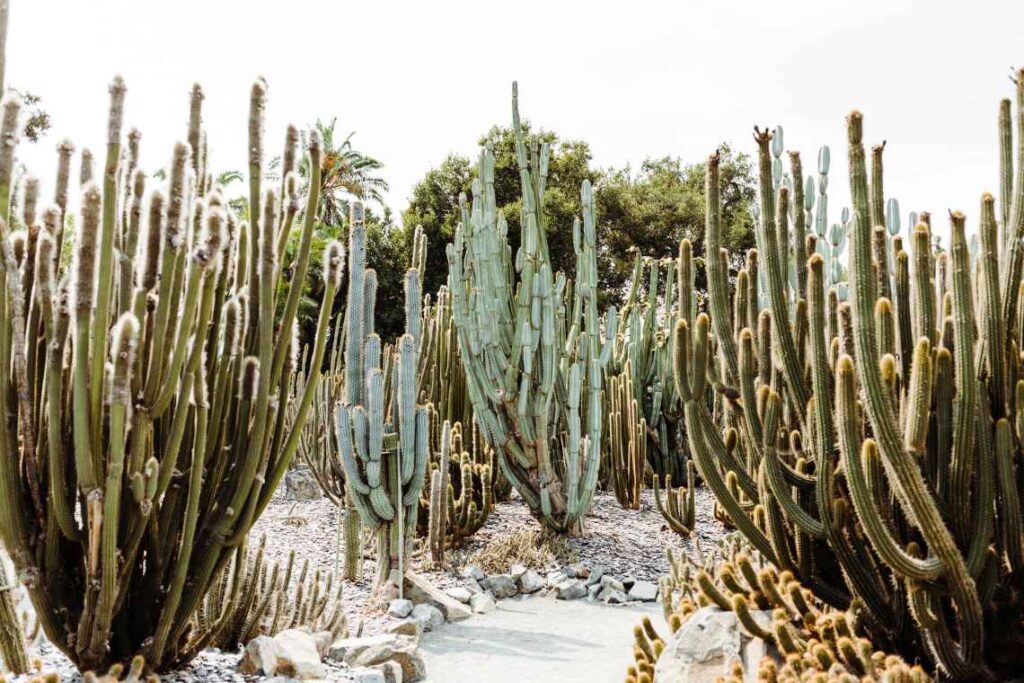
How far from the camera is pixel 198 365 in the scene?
102 inches

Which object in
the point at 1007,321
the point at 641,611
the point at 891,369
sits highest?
the point at 1007,321

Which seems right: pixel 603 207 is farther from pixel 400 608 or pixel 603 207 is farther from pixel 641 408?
pixel 400 608

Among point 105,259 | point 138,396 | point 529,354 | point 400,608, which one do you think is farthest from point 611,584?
point 105,259

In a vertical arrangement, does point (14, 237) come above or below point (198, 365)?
above

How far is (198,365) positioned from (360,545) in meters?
4.20

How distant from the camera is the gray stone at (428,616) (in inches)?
218

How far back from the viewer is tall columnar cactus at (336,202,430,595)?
582 cm

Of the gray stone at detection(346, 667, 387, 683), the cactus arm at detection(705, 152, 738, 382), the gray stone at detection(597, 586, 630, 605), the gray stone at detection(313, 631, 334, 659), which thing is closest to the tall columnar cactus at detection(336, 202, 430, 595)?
the gray stone at detection(597, 586, 630, 605)

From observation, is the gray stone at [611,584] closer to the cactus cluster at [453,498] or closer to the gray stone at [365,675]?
the cactus cluster at [453,498]

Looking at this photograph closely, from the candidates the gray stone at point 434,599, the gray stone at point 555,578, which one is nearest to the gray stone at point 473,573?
the gray stone at point 555,578

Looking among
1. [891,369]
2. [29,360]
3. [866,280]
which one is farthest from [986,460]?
[29,360]

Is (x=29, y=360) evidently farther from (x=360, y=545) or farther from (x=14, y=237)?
(x=360, y=545)

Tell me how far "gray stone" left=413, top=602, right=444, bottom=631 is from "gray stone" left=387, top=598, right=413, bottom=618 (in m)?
0.04

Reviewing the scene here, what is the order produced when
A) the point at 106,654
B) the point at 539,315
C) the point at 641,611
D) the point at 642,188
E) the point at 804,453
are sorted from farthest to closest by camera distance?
the point at 642,188, the point at 539,315, the point at 641,611, the point at 804,453, the point at 106,654
